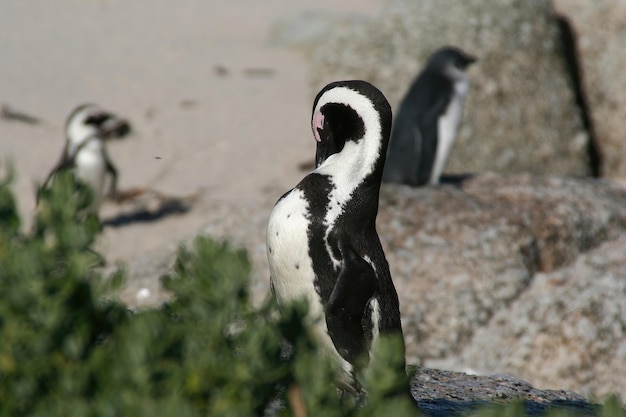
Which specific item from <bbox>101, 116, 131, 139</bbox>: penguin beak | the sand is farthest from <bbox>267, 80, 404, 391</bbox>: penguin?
<bbox>101, 116, 131, 139</bbox>: penguin beak

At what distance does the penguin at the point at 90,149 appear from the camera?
10242 millimetres

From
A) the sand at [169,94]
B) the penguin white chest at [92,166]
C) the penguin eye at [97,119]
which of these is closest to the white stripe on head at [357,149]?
the sand at [169,94]

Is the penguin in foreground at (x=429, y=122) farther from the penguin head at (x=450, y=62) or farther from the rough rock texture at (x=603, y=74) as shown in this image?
the rough rock texture at (x=603, y=74)

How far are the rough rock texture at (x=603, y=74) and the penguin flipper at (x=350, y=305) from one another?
25.6 feet

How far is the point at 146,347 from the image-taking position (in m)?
1.83

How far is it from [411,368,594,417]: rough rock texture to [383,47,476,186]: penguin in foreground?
11.6 feet

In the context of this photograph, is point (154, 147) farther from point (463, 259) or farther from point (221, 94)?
point (463, 259)

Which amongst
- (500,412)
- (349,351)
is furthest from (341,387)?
(500,412)

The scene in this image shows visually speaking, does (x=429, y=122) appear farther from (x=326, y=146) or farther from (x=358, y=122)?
(x=358, y=122)

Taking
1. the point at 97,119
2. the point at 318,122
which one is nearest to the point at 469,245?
the point at 318,122

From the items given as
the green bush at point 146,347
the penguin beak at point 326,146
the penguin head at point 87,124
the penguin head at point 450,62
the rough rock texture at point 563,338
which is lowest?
the penguin head at point 87,124

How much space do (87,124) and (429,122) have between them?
3.88 m

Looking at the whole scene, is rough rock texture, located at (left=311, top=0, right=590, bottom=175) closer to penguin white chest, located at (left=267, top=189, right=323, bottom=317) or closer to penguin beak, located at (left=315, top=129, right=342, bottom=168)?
penguin beak, located at (left=315, top=129, right=342, bottom=168)

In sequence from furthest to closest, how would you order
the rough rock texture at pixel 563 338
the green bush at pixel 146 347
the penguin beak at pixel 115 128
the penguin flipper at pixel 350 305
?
the penguin beak at pixel 115 128
the rough rock texture at pixel 563 338
the penguin flipper at pixel 350 305
the green bush at pixel 146 347
